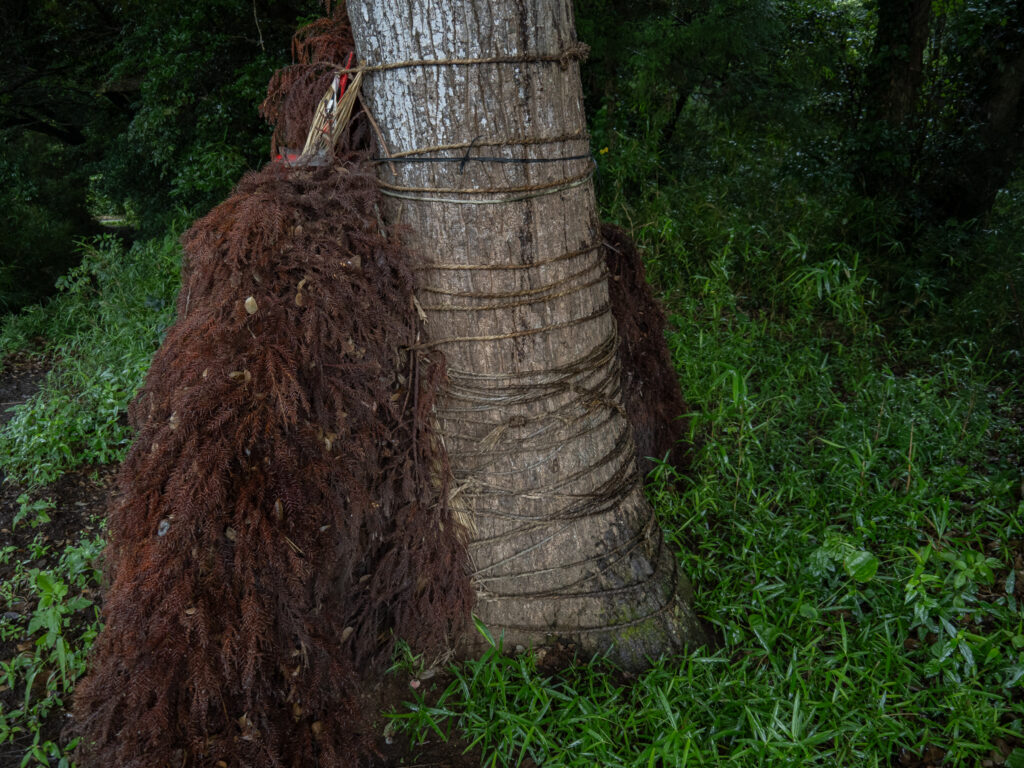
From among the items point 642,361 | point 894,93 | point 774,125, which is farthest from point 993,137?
point 642,361

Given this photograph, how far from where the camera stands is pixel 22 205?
7555mm

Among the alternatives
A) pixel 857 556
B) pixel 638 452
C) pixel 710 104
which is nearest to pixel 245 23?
pixel 710 104

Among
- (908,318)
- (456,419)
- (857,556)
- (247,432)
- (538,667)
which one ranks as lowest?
(908,318)

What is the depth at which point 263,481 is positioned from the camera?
1523 mm

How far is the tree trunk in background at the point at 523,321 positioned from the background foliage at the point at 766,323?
21 cm

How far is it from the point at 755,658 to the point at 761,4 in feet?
14.9

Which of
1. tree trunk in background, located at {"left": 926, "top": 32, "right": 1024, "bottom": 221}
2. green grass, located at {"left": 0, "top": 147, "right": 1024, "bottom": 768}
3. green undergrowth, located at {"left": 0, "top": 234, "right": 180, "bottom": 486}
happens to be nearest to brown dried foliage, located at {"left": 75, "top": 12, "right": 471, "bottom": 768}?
green grass, located at {"left": 0, "top": 147, "right": 1024, "bottom": 768}

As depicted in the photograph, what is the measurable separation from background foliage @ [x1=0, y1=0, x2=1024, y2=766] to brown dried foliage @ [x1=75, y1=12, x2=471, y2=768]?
0.46 m

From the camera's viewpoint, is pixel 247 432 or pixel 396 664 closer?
pixel 247 432

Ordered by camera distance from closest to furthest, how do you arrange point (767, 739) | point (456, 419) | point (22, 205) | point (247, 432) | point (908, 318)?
1. point (247, 432)
2. point (767, 739)
3. point (456, 419)
4. point (908, 318)
5. point (22, 205)

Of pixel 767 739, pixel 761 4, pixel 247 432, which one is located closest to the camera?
pixel 247 432

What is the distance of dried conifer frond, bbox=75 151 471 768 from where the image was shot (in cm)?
146

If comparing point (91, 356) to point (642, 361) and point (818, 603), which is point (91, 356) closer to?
point (642, 361)

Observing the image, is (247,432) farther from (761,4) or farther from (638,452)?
(761,4)
